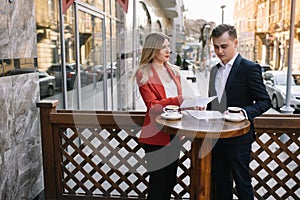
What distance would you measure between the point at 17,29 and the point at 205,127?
5.62 feet

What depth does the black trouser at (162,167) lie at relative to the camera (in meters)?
2.11

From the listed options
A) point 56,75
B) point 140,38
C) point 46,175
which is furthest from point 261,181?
point 140,38

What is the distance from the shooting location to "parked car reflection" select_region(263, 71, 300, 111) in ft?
24.8

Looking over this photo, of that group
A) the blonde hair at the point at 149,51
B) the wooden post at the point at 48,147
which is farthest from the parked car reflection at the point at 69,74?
the blonde hair at the point at 149,51

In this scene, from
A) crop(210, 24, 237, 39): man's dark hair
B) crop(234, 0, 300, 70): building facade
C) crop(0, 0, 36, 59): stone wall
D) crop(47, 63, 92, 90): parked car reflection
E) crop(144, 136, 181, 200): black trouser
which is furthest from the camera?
crop(234, 0, 300, 70): building facade

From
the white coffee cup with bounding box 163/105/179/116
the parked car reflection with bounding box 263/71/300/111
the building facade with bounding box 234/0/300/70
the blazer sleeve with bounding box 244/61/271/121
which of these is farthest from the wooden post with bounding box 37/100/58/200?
the building facade with bounding box 234/0/300/70

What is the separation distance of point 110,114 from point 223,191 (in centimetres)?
107

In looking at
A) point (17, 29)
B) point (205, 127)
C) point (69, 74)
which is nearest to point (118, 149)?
point (205, 127)

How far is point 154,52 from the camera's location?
2.05 m

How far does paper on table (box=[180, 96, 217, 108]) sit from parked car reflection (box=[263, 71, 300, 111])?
6.46 meters

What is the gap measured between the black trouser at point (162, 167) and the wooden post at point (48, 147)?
94cm

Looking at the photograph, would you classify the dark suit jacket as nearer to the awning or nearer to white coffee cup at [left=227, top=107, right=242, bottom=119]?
white coffee cup at [left=227, top=107, right=242, bottom=119]

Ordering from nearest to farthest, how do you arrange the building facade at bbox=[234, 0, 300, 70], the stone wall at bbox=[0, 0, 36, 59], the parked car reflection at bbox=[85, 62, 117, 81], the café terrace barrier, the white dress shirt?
the white dress shirt < the stone wall at bbox=[0, 0, 36, 59] < the café terrace barrier < the parked car reflection at bbox=[85, 62, 117, 81] < the building facade at bbox=[234, 0, 300, 70]

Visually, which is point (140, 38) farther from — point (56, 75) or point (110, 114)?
point (110, 114)
